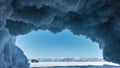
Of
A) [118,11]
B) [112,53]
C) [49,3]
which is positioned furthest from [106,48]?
[49,3]

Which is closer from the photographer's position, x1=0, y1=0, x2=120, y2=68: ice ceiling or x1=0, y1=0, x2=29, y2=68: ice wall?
x1=0, y1=0, x2=29, y2=68: ice wall

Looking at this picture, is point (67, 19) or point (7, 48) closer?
point (67, 19)

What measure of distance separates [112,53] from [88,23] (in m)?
1.06

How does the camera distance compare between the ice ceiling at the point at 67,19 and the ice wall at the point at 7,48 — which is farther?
the ice ceiling at the point at 67,19

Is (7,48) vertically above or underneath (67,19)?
underneath

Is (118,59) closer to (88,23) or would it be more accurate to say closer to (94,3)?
(88,23)

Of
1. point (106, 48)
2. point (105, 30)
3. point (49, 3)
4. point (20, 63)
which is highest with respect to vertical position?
point (49, 3)

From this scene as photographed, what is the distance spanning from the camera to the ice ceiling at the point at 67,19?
5820 mm

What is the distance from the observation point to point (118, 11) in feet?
19.7

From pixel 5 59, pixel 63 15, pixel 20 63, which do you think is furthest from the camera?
pixel 20 63

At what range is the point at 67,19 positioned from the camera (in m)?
6.93

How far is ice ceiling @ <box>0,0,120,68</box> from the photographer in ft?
19.1

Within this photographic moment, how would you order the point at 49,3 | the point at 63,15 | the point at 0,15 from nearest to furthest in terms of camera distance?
the point at 0,15 < the point at 49,3 < the point at 63,15

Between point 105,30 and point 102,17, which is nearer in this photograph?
point 102,17
